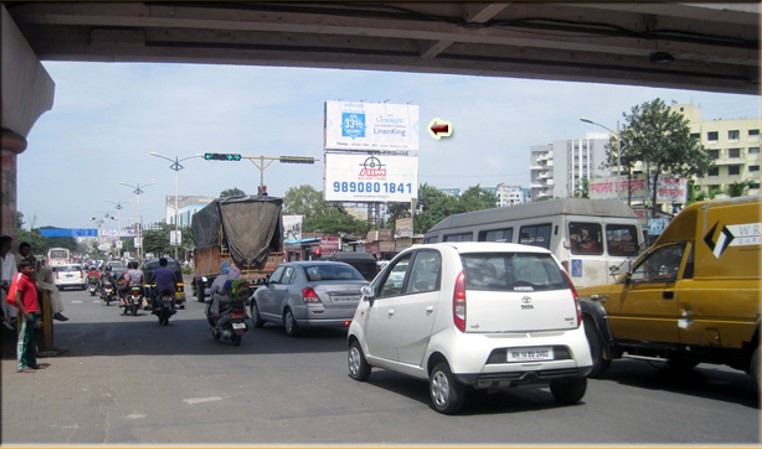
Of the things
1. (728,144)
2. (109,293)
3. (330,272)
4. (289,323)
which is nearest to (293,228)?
(109,293)

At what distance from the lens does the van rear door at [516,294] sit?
7.14 meters

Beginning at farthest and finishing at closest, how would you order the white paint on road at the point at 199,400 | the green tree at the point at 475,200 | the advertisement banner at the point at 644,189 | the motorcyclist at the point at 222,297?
the green tree at the point at 475,200 < the advertisement banner at the point at 644,189 < the motorcyclist at the point at 222,297 < the white paint on road at the point at 199,400

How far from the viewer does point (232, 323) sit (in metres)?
13.5

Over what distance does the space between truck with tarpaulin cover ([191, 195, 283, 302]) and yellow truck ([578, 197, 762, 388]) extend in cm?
1634

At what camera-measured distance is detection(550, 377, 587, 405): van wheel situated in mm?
7684

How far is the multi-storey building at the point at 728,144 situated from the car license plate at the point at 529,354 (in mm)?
94357

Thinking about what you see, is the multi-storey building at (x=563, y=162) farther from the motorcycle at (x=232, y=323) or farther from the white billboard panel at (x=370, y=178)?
the motorcycle at (x=232, y=323)

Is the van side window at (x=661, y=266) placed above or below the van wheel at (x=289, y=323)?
above

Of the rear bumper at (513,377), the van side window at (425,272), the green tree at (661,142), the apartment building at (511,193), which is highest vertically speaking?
the apartment building at (511,193)

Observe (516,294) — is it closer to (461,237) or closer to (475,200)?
(461,237)

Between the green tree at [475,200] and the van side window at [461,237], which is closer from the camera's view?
the van side window at [461,237]

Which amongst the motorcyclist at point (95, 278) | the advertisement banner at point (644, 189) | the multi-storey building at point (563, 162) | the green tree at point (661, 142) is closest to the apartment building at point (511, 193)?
the multi-storey building at point (563, 162)

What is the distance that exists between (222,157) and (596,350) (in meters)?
29.1

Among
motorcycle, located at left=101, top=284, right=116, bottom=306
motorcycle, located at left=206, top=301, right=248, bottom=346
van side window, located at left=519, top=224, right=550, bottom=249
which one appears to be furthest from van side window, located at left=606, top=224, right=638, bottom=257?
motorcycle, located at left=101, top=284, right=116, bottom=306
